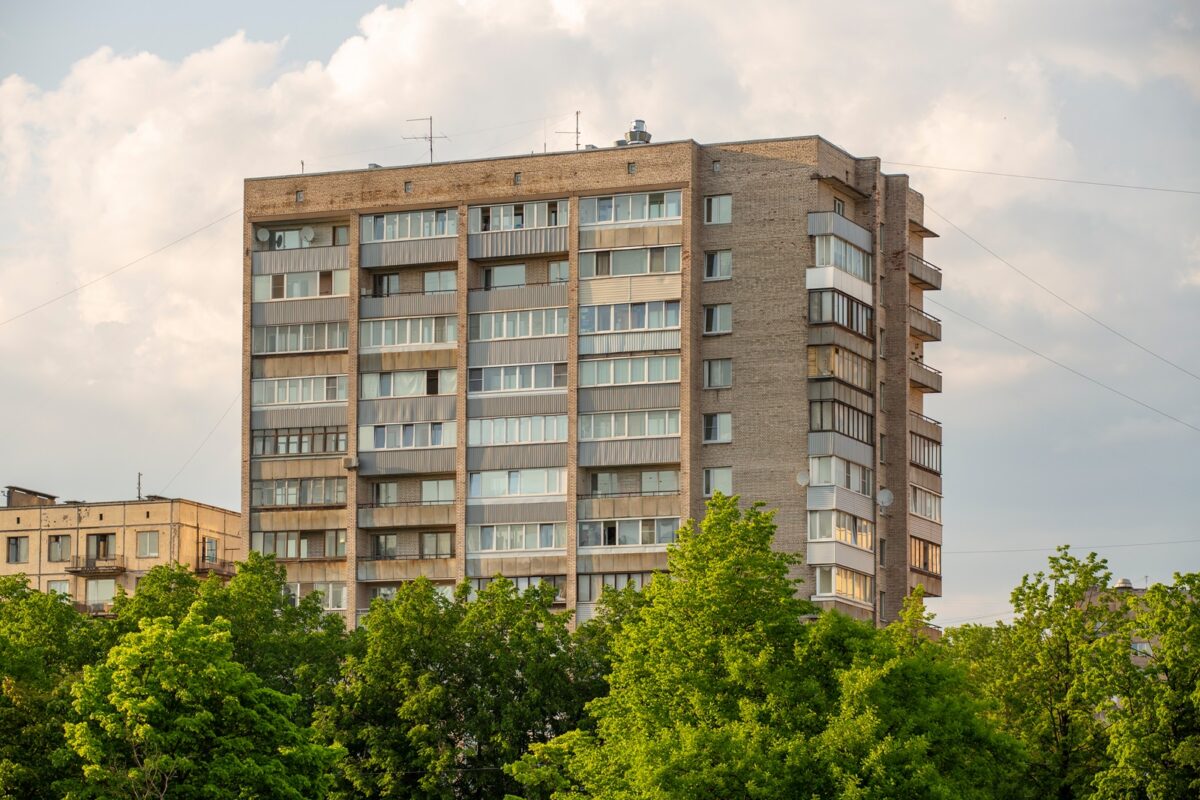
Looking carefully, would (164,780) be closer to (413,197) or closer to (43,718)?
(43,718)

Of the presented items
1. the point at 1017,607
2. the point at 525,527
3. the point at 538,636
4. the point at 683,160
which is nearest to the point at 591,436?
the point at 525,527

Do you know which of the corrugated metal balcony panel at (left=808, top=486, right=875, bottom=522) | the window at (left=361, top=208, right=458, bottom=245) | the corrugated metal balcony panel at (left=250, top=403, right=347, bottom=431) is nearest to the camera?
the corrugated metal balcony panel at (left=808, top=486, right=875, bottom=522)

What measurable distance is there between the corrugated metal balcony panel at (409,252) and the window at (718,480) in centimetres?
1830

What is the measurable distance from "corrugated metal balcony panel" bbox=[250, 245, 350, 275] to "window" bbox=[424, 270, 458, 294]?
177 inches

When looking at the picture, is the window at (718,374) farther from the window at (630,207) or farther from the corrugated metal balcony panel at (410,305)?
the corrugated metal balcony panel at (410,305)

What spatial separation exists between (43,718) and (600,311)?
44.8 m

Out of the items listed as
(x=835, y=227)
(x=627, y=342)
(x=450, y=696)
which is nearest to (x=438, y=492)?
(x=627, y=342)

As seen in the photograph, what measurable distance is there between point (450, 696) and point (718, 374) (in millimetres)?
30158

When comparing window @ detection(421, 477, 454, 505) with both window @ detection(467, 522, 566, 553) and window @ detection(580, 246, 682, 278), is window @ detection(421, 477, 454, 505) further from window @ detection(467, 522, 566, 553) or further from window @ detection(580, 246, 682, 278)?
window @ detection(580, 246, 682, 278)

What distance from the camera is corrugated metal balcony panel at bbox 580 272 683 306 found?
123 metres

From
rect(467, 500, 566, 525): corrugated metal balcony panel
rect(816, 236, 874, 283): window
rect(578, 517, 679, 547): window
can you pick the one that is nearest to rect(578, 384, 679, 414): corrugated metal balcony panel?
rect(467, 500, 566, 525): corrugated metal balcony panel

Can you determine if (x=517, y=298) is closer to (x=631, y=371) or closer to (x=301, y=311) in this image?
(x=631, y=371)

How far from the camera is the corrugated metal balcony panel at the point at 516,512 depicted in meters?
124

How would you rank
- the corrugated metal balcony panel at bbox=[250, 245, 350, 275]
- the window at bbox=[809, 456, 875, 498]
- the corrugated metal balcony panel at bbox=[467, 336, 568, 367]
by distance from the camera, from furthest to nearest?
the corrugated metal balcony panel at bbox=[250, 245, 350, 275]
the corrugated metal balcony panel at bbox=[467, 336, 568, 367]
the window at bbox=[809, 456, 875, 498]
